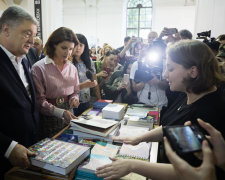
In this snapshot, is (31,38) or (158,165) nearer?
(158,165)

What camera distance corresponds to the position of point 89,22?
461 inches

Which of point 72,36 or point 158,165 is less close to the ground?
point 72,36

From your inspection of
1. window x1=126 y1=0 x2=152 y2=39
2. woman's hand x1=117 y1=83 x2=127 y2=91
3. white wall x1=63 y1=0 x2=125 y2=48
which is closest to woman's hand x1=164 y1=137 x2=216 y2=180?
woman's hand x1=117 y1=83 x2=127 y2=91

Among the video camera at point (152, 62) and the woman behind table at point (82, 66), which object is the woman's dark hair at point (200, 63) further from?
the woman behind table at point (82, 66)

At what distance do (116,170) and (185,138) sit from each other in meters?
0.40

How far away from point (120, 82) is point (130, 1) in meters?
9.92

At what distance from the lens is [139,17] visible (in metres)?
11.1

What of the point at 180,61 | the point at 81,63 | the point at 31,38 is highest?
the point at 31,38

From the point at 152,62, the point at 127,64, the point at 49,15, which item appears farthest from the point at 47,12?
the point at 152,62

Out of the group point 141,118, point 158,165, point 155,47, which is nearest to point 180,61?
point 158,165

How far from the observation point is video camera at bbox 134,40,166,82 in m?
2.17

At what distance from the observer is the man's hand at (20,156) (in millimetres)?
1051

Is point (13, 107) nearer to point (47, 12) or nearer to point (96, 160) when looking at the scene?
point (96, 160)

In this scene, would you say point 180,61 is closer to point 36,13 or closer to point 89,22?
point 36,13
